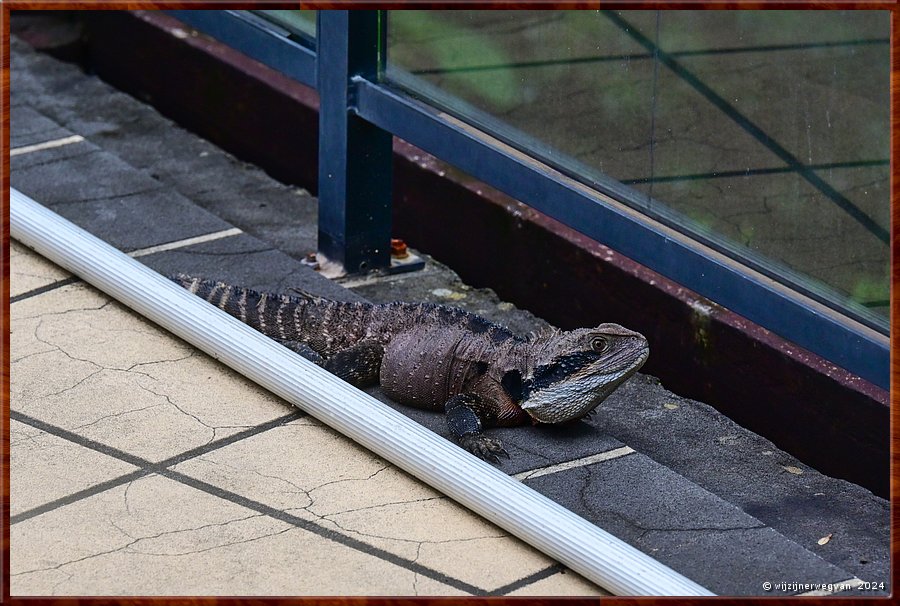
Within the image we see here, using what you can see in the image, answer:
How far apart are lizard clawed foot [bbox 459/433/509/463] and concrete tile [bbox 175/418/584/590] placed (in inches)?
11.9

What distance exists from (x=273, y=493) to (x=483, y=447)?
2.46 ft

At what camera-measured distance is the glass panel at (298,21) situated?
6.73 meters

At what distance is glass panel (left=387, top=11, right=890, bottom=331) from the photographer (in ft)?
15.9

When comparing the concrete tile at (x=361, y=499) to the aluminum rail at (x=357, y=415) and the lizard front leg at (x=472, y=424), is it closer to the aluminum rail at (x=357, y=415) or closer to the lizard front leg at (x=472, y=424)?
the aluminum rail at (x=357, y=415)

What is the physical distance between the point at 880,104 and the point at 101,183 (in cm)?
413

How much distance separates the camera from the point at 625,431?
5461 mm

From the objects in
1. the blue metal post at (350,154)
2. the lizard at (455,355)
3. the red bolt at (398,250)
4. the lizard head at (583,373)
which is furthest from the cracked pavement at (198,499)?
the red bolt at (398,250)

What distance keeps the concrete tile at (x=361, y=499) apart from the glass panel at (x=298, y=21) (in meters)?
2.38

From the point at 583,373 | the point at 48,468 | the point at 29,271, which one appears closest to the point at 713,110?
the point at 583,373

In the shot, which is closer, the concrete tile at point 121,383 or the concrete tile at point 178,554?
the concrete tile at point 178,554

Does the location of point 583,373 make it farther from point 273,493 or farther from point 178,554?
point 178,554

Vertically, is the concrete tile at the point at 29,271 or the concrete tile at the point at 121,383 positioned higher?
the concrete tile at the point at 29,271

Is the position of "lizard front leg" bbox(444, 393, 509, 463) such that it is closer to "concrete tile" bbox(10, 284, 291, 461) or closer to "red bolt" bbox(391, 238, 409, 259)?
"concrete tile" bbox(10, 284, 291, 461)

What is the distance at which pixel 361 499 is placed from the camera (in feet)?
14.9
